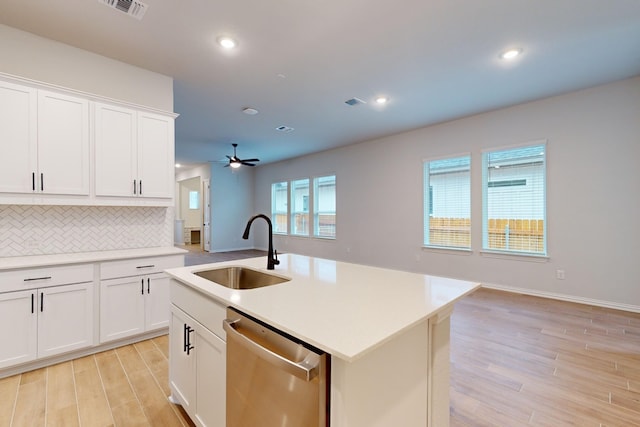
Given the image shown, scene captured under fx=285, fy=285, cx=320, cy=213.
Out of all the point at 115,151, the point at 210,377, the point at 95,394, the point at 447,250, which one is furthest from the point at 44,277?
the point at 447,250

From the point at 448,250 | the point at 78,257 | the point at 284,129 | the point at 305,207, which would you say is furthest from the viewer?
the point at 305,207

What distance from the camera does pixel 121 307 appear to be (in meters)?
2.73

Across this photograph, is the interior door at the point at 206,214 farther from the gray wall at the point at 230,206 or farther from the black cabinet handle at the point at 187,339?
the black cabinet handle at the point at 187,339

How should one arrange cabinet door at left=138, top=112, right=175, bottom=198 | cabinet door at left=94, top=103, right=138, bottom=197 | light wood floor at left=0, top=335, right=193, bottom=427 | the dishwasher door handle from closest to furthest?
the dishwasher door handle < light wood floor at left=0, top=335, right=193, bottom=427 < cabinet door at left=94, top=103, right=138, bottom=197 < cabinet door at left=138, top=112, right=175, bottom=198

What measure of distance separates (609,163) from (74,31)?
618 cm

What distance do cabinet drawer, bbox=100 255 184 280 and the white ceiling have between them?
210 cm

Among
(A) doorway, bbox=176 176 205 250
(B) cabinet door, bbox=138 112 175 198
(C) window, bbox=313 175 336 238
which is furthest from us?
(A) doorway, bbox=176 176 205 250

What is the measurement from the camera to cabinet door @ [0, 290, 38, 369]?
86.3 inches

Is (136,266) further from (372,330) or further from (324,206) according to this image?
(324,206)

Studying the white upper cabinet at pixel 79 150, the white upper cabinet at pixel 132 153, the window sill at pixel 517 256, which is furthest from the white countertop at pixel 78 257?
the window sill at pixel 517 256

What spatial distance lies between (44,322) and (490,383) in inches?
141

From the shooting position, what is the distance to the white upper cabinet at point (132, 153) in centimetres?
281

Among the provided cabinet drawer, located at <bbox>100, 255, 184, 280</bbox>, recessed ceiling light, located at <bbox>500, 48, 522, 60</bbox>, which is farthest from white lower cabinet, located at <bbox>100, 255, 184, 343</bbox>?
recessed ceiling light, located at <bbox>500, 48, 522, 60</bbox>

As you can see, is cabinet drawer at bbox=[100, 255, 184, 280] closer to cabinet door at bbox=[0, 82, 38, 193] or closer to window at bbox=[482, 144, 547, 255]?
cabinet door at bbox=[0, 82, 38, 193]
